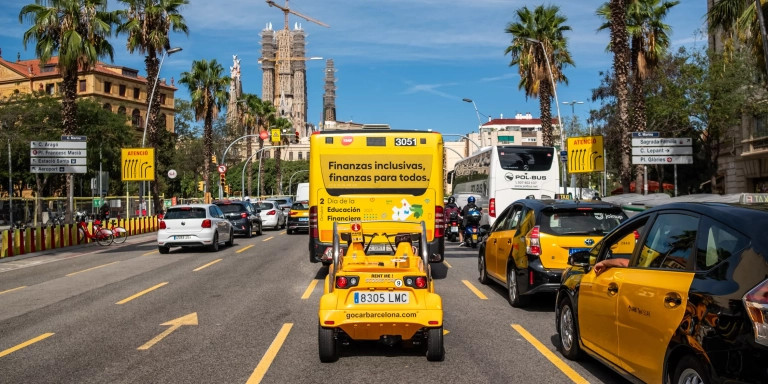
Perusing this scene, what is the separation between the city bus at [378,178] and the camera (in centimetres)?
1388

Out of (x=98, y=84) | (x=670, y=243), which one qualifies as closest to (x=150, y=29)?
(x=670, y=243)

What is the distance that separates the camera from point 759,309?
379cm

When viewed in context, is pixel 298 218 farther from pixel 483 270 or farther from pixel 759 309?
pixel 759 309

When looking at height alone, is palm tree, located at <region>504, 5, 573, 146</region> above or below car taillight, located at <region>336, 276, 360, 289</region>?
above

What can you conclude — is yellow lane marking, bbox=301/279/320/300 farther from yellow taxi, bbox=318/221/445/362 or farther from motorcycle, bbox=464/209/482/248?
motorcycle, bbox=464/209/482/248

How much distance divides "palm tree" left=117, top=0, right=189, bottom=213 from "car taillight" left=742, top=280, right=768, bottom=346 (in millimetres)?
35201

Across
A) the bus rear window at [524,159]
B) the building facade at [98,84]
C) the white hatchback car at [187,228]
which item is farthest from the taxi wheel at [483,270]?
the building facade at [98,84]

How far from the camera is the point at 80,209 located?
42.0 metres

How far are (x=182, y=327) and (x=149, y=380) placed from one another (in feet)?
9.29

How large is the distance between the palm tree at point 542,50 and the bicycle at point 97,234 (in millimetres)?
22016

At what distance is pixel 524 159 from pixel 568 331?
58.6 feet

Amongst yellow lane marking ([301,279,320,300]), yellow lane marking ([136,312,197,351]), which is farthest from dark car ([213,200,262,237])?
yellow lane marking ([136,312,197,351])

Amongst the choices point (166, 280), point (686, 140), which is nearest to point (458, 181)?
point (686, 140)

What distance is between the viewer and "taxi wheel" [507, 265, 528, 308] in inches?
401
